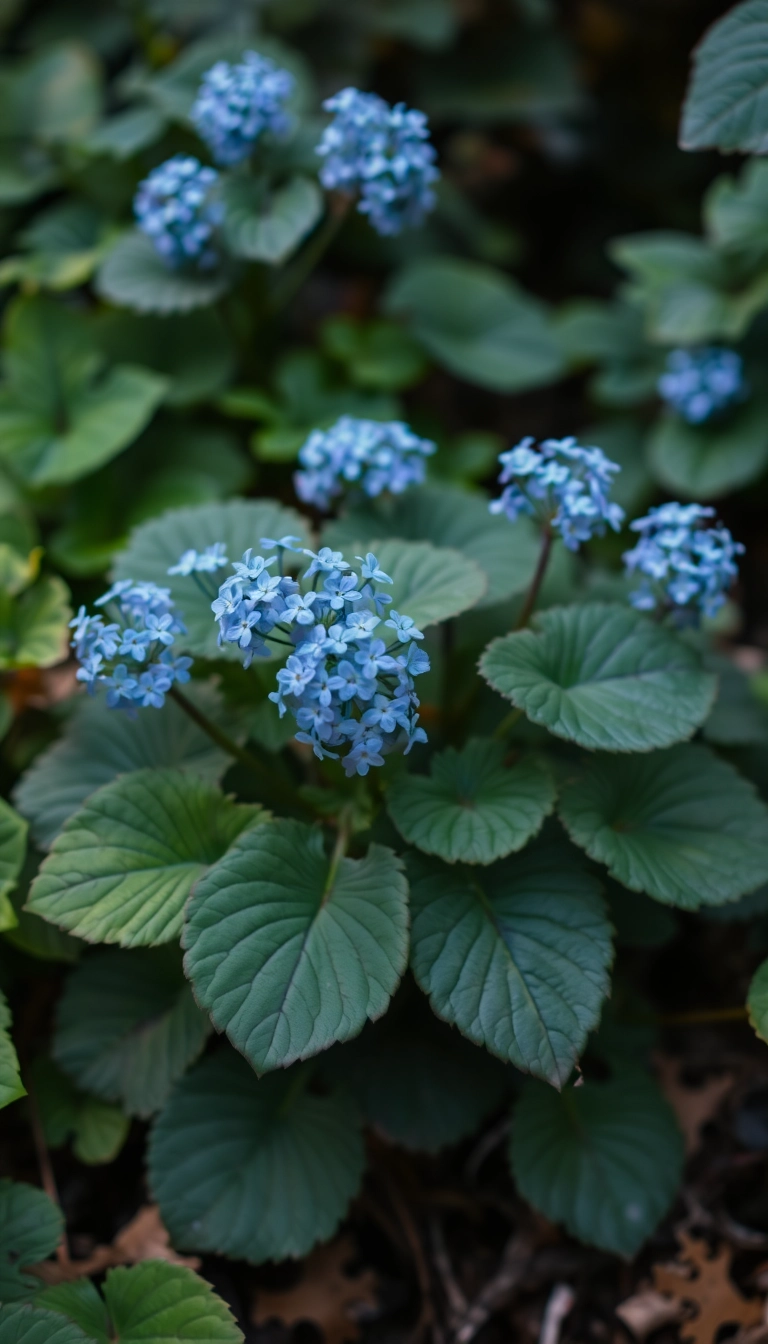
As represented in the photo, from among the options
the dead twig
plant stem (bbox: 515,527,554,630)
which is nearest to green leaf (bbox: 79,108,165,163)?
plant stem (bbox: 515,527,554,630)

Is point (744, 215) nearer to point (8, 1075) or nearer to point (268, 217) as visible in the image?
point (268, 217)

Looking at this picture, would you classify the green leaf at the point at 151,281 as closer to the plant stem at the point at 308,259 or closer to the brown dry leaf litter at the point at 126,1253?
the plant stem at the point at 308,259

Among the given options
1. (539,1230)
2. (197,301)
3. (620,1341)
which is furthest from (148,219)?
(620,1341)

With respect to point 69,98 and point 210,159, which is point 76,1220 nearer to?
point 210,159

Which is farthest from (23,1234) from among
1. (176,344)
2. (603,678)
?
(176,344)

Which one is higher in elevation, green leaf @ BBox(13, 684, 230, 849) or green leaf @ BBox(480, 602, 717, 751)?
green leaf @ BBox(480, 602, 717, 751)

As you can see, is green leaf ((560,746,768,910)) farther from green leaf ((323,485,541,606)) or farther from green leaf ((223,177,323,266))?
green leaf ((223,177,323,266))
